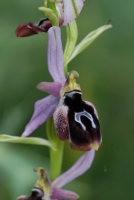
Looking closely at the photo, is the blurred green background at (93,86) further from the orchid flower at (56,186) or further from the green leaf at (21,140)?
the green leaf at (21,140)

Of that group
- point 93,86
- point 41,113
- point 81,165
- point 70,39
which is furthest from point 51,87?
point 93,86

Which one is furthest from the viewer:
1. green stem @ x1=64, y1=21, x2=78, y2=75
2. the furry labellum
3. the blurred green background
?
the blurred green background

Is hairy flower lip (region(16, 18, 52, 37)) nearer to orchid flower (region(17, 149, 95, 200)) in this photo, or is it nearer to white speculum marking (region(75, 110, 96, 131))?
white speculum marking (region(75, 110, 96, 131))

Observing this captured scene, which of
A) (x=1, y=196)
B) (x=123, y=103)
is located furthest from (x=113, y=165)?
(x=1, y=196)

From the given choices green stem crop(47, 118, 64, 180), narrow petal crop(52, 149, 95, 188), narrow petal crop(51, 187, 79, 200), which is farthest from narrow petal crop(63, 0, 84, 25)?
narrow petal crop(51, 187, 79, 200)

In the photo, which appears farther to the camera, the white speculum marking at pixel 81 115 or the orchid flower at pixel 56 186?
the orchid flower at pixel 56 186

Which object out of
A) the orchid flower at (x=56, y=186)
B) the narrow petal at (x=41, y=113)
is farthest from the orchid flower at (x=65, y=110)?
the orchid flower at (x=56, y=186)

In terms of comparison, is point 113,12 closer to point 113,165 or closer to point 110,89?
point 110,89
